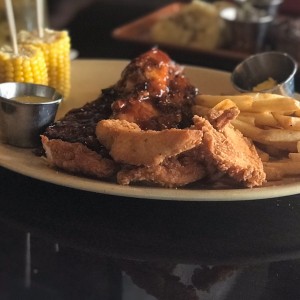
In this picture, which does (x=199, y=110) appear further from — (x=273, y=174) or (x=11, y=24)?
(x=11, y=24)

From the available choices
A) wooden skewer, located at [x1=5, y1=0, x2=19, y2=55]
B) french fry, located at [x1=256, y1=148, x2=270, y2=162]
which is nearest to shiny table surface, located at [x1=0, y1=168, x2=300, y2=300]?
french fry, located at [x1=256, y1=148, x2=270, y2=162]

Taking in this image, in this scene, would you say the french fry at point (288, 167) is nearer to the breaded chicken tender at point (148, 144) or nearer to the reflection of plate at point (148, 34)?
the breaded chicken tender at point (148, 144)

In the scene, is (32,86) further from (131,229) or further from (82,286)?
(82,286)

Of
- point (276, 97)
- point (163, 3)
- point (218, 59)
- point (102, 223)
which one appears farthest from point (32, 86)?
point (163, 3)

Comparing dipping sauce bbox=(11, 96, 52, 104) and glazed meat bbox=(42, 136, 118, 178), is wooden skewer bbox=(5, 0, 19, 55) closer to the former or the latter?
dipping sauce bbox=(11, 96, 52, 104)

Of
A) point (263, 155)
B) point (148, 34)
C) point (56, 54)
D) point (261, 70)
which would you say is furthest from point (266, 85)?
point (148, 34)

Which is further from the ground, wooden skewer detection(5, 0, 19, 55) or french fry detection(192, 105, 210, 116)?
wooden skewer detection(5, 0, 19, 55)

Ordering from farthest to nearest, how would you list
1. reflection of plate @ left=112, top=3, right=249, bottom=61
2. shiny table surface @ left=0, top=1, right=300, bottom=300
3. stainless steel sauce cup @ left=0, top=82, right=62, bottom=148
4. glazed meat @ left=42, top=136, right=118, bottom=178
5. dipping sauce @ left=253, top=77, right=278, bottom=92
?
1. reflection of plate @ left=112, top=3, right=249, bottom=61
2. dipping sauce @ left=253, top=77, right=278, bottom=92
3. stainless steel sauce cup @ left=0, top=82, right=62, bottom=148
4. glazed meat @ left=42, top=136, right=118, bottom=178
5. shiny table surface @ left=0, top=1, right=300, bottom=300

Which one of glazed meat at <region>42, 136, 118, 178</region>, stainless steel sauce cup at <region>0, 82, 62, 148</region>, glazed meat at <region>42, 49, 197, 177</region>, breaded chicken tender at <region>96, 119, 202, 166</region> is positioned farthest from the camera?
stainless steel sauce cup at <region>0, 82, 62, 148</region>
